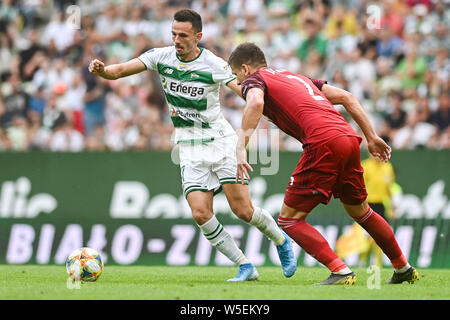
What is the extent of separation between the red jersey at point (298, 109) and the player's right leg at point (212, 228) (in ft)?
4.63

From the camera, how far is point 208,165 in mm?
9625

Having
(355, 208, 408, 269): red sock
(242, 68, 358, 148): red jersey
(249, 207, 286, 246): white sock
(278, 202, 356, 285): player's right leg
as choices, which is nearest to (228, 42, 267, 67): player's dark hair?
(242, 68, 358, 148): red jersey

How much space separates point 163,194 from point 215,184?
15.1ft

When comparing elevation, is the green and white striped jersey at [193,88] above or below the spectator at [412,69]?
below

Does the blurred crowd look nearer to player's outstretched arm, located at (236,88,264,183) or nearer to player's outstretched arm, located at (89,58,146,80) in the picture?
player's outstretched arm, located at (89,58,146,80)

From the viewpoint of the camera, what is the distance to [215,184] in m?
9.63

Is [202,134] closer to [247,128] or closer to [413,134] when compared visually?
[247,128]

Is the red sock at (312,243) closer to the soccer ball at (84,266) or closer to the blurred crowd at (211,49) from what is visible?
the soccer ball at (84,266)

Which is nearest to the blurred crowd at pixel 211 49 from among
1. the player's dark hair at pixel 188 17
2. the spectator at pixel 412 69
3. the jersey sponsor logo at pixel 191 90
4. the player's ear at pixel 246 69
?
the spectator at pixel 412 69

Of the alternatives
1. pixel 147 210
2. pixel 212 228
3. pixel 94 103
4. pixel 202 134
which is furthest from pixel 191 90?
pixel 94 103

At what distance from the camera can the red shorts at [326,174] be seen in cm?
815

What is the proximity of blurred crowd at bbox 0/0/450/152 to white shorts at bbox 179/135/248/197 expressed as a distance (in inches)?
216

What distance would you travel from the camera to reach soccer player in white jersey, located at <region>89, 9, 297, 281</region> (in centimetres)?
946

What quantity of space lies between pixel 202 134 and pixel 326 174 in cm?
202
